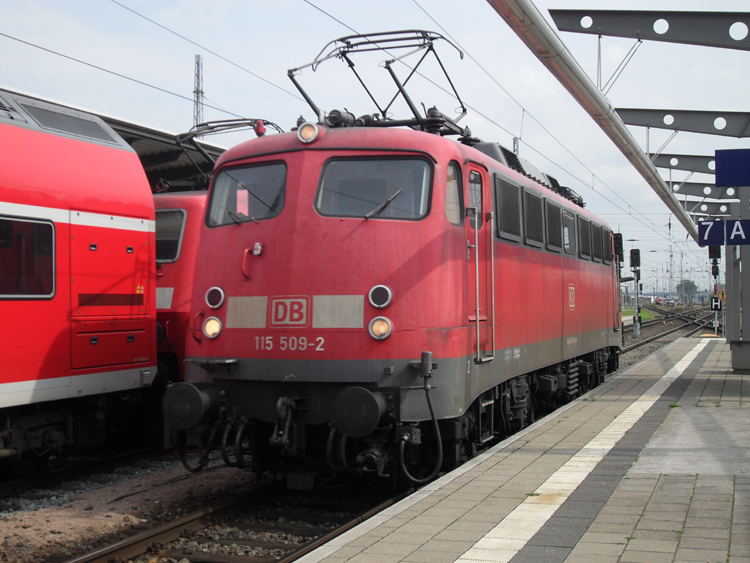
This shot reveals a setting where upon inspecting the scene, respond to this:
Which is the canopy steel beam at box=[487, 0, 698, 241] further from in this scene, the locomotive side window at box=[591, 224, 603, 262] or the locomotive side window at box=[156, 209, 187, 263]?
the locomotive side window at box=[156, 209, 187, 263]

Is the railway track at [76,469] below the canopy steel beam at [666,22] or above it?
below

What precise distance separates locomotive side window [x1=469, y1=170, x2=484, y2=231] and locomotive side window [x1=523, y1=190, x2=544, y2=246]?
172cm

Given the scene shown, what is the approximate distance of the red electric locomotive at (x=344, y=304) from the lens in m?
6.58

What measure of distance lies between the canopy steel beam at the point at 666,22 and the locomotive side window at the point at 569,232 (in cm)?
292

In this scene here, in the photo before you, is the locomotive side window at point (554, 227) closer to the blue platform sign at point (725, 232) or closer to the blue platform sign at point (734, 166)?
the blue platform sign at point (725, 232)

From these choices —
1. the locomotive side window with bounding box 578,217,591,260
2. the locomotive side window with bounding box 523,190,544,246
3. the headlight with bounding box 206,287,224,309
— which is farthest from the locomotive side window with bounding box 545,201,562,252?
the headlight with bounding box 206,287,224,309

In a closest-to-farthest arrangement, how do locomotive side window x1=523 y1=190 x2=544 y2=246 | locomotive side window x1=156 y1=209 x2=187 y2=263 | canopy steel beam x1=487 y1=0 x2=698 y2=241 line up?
canopy steel beam x1=487 y1=0 x2=698 y2=241, locomotive side window x1=523 y1=190 x2=544 y2=246, locomotive side window x1=156 y1=209 x2=187 y2=263

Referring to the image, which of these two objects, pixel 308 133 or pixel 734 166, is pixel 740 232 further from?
pixel 308 133

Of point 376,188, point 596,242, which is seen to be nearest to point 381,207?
point 376,188

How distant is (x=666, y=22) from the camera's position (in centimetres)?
1141

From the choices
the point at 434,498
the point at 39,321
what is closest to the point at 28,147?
the point at 39,321

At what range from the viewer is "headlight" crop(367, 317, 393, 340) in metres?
6.56

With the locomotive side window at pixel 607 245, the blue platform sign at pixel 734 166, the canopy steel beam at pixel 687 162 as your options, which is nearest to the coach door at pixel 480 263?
the blue platform sign at pixel 734 166

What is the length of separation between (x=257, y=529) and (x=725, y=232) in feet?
24.2
